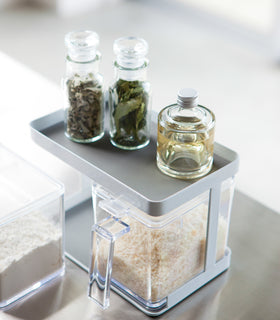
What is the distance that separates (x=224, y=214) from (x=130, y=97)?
0.22 metres

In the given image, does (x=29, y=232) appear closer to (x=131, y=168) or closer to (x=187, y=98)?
(x=131, y=168)

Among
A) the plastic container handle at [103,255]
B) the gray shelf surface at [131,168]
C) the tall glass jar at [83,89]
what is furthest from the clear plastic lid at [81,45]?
the plastic container handle at [103,255]

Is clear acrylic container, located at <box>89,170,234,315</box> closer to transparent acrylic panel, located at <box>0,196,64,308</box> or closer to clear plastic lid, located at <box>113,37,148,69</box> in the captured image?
transparent acrylic panel, located at <box>0,196,64,308</box>

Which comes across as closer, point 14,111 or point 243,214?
point 243,214

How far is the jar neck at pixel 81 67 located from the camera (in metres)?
0.88

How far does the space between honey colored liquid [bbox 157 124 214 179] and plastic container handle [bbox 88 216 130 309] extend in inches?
4.0

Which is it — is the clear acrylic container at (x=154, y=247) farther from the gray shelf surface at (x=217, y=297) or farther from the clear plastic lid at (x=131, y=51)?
the clear plastic lid at (x=131, y=51)

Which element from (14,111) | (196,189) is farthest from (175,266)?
(14,111)

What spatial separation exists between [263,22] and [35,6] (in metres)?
0.89

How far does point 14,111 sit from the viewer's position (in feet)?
4.73

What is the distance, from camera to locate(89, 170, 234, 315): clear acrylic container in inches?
32.1

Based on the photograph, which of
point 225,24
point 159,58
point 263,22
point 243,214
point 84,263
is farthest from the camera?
point 263,22

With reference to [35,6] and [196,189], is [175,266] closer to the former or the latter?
[196,189]

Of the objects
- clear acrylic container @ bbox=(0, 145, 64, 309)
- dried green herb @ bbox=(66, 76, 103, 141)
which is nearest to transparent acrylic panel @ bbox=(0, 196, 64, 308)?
clear acrylic container @ bbox=(0, 145, 64, 309)
